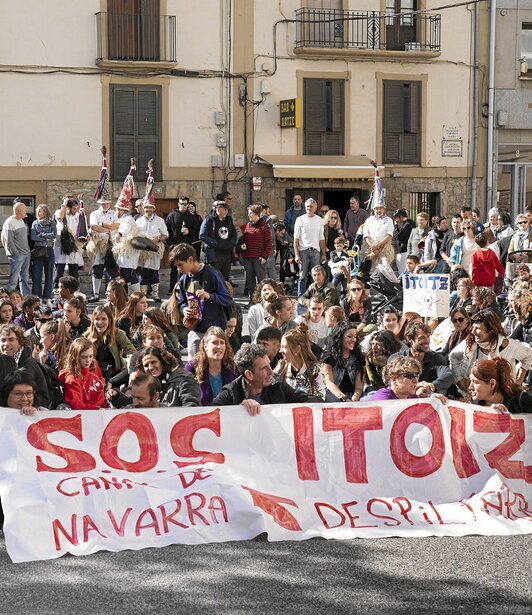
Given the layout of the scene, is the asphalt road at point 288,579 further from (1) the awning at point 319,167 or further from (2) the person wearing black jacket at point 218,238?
(1) the awning at point 319,167

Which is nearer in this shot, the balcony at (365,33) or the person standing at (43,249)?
the person standing at (43,249)

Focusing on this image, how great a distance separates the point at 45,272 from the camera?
1973 cm

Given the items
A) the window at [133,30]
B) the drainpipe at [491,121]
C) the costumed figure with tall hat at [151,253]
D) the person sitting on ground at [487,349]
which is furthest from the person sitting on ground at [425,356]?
the drainpipe at [491,121]

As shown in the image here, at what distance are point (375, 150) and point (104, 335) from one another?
19066 mm

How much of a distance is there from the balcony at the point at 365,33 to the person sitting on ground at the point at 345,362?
18.5 meters

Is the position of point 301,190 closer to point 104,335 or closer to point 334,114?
point 334,114

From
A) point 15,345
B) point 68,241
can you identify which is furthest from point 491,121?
point 15,345

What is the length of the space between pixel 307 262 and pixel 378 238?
1305mm

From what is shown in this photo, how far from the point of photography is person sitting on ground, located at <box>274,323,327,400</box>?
994 centimetres

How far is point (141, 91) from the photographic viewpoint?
88.6 ft

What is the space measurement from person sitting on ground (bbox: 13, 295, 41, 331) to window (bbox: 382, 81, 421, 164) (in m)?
17.9

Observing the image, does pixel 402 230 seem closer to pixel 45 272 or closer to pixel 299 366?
pixel 45 272

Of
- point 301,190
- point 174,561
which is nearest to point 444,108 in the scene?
point 301,190

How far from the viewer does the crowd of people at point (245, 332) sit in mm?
8383
